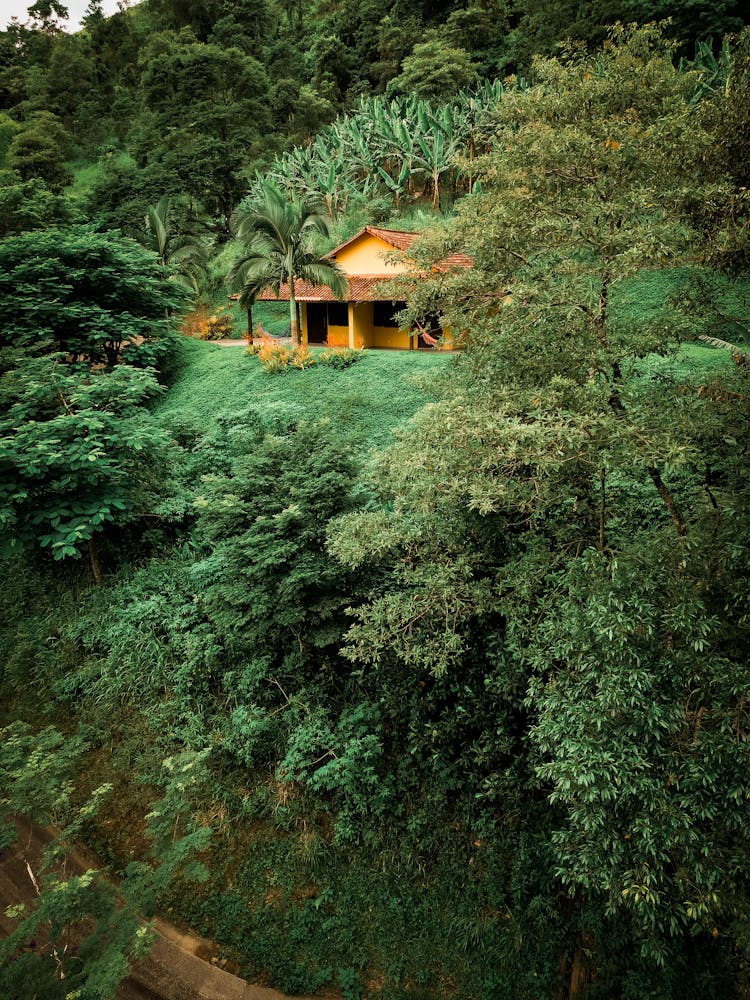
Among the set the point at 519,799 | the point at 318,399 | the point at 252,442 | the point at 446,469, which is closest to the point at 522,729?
the point at 519,799

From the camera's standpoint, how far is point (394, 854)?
21.2 ft

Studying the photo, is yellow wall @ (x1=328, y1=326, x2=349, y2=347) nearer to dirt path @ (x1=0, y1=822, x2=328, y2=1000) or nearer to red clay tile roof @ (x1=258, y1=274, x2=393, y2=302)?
red clay tile roof @ (x1=258, y1=274, x2=393, y2=302)

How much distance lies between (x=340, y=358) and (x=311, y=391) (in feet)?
4.77

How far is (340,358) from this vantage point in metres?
14.8

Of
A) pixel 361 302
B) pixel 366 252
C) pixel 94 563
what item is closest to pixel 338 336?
pixel 361 302

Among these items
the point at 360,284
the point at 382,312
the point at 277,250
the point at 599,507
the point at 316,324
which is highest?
the point at 277,250

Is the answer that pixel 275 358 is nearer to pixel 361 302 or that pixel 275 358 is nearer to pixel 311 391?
pixel 311 391

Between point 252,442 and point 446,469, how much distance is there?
17.2 feet

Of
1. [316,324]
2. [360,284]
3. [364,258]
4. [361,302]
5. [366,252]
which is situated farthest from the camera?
[316,324]

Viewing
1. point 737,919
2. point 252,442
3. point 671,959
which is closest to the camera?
point 737,919

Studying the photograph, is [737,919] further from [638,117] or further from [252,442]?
[252,442]

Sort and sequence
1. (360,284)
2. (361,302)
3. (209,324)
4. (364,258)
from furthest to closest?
(209,324) < (364,258) < (361,302) < (360,284)

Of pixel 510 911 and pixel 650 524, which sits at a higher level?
pixel 650 524

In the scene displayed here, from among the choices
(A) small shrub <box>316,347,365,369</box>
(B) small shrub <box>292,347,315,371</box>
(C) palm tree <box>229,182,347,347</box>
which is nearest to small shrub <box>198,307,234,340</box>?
(C) palm tree <box>229,182,347,347</box>
